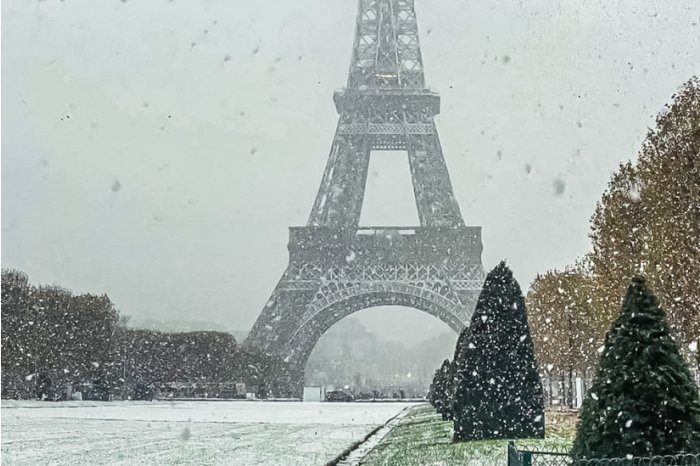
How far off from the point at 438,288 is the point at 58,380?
71.8 ft

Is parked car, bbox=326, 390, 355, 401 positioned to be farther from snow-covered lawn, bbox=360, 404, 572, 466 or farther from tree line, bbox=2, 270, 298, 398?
snow-covered lawn, bbox=360, 404, 572, 466


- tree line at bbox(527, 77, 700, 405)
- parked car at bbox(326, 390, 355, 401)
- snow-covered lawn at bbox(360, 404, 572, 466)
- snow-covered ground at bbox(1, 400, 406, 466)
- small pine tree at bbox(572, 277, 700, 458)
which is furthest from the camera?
parked car at bbox(326, 390, 355, 401)

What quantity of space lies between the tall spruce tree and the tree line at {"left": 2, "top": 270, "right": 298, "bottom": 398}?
1332 inches

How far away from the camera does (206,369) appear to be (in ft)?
219

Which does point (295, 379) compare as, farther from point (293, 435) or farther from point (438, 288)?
point (293, 435)

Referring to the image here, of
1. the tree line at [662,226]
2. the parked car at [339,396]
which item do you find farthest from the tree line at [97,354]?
the tree line at [662,226]

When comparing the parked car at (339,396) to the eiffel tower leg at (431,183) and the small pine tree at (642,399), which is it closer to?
the eiffel tower leg at (431,183)

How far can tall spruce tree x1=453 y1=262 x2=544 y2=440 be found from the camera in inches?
633

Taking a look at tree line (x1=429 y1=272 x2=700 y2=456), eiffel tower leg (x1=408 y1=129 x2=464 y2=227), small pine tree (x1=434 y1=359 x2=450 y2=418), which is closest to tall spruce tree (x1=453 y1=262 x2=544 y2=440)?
tree line (x1=429 y1=272 x2=700 y2=456)

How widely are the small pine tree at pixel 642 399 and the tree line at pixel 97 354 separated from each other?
41443mm

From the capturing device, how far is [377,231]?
59094 mm

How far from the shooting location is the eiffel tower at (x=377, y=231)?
55.6m

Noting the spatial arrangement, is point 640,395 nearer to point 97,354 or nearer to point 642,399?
point 642,399

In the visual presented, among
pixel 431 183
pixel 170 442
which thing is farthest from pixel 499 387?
pixel 431 183
